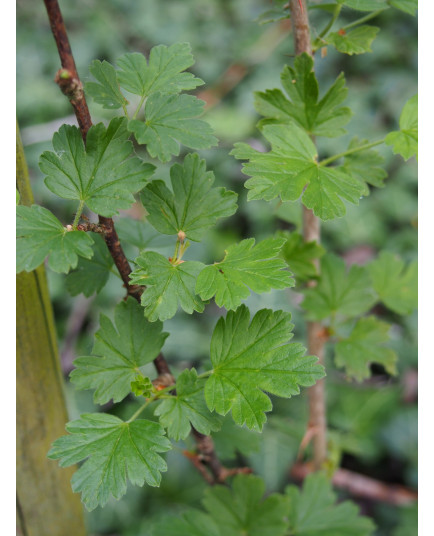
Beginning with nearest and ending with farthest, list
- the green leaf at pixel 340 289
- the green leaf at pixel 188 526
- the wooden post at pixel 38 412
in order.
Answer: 1. the wooden post at pixel 38 412
2. the green leaf at pixel 188 526
3. the green leaf at pixel 340 289

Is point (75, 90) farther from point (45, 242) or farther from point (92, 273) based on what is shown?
point (92, 273)

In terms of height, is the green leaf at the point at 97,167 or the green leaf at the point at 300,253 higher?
the green leaf at the point at 97,167

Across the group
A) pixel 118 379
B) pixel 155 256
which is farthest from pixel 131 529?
pixel 155 256

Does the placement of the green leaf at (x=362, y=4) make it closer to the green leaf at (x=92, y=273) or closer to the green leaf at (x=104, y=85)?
the green leaf at (x=104, y=85)

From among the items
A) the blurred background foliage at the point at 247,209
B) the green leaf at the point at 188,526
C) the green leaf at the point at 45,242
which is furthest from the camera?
the blurred background foliage at the point at 247,209

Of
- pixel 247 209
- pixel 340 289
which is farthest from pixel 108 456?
pixel 247 209

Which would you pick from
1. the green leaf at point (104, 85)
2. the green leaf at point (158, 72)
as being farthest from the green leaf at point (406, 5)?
the green leaf at point (104, 85)

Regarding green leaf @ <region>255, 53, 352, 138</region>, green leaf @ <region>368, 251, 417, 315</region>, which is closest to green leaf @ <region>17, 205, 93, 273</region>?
green leaf @ <region>255, 53, 352, 138</region>
